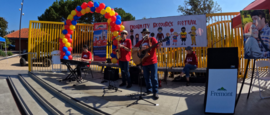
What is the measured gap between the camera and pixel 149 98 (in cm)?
400

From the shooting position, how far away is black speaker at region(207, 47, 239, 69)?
9.02 feet

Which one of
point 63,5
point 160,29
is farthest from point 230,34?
point 63,5

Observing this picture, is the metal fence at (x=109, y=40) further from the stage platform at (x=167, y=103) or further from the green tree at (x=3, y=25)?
the green tree at (x=3, y=25)

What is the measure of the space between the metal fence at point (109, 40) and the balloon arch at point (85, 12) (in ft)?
3.33

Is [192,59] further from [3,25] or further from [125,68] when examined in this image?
[3,25]

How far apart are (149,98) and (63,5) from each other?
25.0m

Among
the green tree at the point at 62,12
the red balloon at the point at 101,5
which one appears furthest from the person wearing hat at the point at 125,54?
the green tree at the point at 62,12

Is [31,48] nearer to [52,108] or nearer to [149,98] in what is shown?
[52,108]

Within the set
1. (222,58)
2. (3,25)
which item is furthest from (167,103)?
(3,25)

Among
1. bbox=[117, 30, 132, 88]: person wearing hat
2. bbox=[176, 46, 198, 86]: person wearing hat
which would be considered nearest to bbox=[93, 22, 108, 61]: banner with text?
bbox=[117, 30, 132, 88]: person wearing hat

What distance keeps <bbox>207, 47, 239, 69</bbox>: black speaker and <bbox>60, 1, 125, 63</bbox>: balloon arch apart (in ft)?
14.0

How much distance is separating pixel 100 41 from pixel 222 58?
20.7ft

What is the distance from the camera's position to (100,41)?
8.12m

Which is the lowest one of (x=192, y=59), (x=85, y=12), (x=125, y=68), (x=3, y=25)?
(x=125, y=68)
